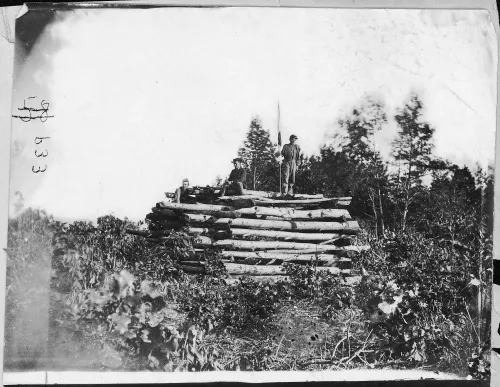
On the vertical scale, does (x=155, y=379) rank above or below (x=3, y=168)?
below

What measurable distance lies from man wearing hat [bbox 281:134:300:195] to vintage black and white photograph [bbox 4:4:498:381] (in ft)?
0.05

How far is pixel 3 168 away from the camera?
11.0 ft

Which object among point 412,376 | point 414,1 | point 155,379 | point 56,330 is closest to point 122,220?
point 56,330

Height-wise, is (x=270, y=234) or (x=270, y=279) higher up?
(x=270, y=234)

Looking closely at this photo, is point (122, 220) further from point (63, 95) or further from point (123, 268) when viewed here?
point (63, 95)

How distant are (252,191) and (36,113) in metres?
1.58

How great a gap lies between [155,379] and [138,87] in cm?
201

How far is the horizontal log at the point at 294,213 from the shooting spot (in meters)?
3.38

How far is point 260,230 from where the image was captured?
338 centimetres

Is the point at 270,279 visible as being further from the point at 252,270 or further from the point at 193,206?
the point at 193,206

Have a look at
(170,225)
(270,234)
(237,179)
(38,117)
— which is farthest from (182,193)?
(38,117)

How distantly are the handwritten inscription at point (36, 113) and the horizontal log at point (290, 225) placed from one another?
1362 mm

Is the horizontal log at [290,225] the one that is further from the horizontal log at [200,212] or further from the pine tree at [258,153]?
the pine tree at [258,153]

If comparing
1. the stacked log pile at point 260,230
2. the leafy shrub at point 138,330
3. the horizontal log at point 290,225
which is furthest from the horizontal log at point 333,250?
the leafy shrub at point 138,330
